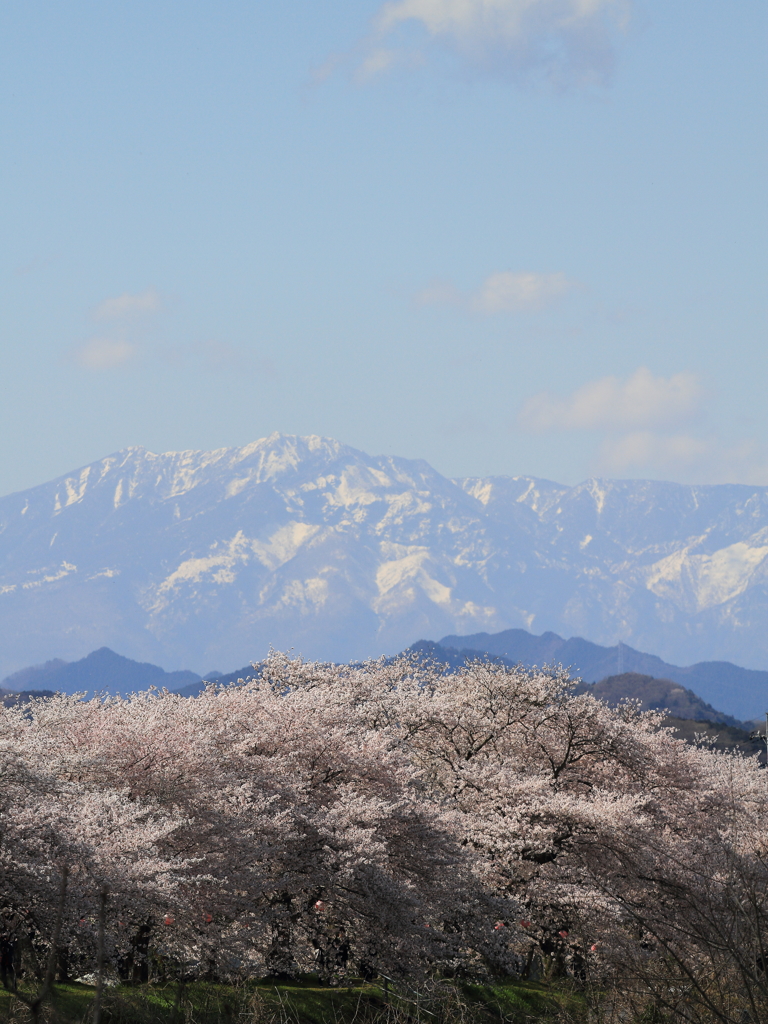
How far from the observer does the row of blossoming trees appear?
2342cm

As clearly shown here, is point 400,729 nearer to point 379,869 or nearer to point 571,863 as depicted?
point 571,863

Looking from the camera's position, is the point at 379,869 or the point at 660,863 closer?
the point at 379,869

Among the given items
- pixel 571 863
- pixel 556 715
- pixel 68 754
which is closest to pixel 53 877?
pixel 68 754

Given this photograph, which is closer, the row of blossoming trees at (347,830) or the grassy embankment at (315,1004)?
the grassy embankment at (315,1004)

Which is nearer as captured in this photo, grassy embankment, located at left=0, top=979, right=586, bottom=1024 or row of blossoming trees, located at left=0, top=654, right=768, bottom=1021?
grassy embankment, located at left=0, top=979, right=586, bottom=1024

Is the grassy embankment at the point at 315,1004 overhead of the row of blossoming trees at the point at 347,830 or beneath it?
beneath

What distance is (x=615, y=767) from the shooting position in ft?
136

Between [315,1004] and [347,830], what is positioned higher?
[347,830]

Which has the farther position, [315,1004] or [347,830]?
[347,830]

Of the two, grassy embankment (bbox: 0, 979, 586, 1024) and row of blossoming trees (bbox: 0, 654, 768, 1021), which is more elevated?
row of blossoming trees (bbox: 0, 654, 768, 1021)

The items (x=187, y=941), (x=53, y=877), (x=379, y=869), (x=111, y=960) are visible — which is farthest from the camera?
(x=379, y=869)

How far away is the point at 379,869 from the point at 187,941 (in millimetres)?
5365

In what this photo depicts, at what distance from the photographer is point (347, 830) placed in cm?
2858

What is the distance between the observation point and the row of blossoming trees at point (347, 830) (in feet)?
76.8
